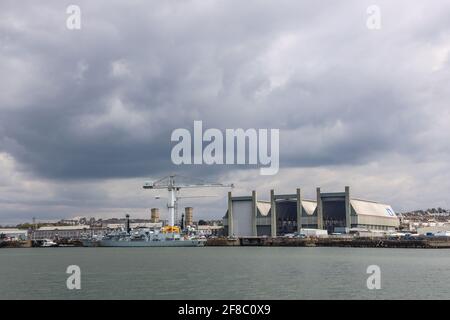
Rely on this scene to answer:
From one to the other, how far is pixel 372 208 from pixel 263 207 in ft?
106

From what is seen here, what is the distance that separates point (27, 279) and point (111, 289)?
39.4 feet

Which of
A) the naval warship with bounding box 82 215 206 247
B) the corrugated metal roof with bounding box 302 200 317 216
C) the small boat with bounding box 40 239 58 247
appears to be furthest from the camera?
the small boat with bounding box 40 239 58 247

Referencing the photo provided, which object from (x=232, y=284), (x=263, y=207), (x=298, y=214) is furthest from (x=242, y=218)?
(x=232, y=284)

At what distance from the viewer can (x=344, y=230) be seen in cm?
15500

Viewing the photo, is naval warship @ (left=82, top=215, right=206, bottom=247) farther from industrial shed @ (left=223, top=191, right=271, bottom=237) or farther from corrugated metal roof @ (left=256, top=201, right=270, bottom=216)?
corrugated metal roof @ (left=256, top=201, right=270, bottom=216)

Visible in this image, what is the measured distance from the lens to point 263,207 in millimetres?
167250

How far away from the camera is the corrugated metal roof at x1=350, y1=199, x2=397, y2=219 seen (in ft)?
511

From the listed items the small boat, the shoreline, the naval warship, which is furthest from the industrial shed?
the small boat

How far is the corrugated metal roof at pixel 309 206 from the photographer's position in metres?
160

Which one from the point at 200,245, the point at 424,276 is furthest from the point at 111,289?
the point at 200,245

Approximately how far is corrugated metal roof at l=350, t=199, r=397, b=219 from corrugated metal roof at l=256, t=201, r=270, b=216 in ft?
85.0

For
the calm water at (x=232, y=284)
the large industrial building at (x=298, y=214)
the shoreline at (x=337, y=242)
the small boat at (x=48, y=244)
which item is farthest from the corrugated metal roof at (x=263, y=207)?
the calm water at (x=232, y=284)
